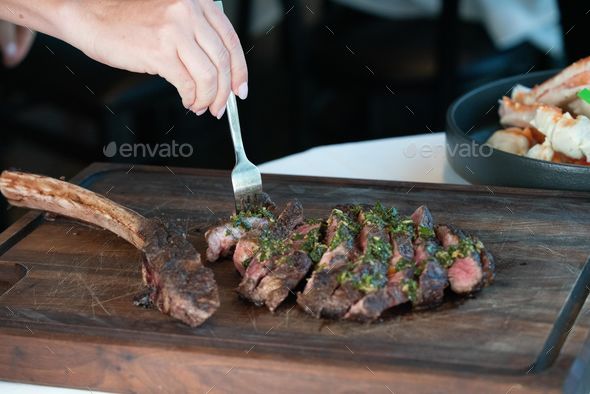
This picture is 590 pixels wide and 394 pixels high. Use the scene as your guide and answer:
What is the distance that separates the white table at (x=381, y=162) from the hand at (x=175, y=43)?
2.21 ft

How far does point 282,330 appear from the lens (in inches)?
73.3

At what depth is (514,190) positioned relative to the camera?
246 centimetres

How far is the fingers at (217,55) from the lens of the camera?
6.90ft

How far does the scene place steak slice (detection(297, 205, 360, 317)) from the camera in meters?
1.90

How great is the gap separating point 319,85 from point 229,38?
2649 mm

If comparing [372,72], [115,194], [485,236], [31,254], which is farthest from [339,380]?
[372,72]

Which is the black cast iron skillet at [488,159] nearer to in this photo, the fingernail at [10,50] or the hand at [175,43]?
the hand at [175,43]

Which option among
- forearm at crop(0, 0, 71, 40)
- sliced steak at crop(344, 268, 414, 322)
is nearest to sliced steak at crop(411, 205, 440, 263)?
sliced steak at crop(344, 268, 414, 322)

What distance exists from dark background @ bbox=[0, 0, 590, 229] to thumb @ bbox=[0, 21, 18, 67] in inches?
18.1

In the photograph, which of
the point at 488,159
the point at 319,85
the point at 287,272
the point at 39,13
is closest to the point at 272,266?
the point at 287,272

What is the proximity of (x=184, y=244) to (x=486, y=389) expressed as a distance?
0.78 metres

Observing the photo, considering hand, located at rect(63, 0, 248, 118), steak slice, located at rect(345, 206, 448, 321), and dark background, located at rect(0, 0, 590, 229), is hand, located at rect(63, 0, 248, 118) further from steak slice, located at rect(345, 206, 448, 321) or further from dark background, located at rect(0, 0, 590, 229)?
dark background, located at rect(0, 0, 590, 229)

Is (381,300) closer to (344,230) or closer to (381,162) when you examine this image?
(344,230)

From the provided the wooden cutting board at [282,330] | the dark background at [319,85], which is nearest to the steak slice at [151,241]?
the wooden cutting board at [282,330]
